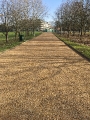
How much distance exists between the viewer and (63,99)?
580 cm

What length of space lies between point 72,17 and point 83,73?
36.1 m

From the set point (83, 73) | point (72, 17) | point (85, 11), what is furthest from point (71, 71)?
point (72, 17)

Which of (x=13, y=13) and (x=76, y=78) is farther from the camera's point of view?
(x=13, y=13)

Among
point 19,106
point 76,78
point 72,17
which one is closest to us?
point 19,106

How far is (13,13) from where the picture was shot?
A: 2962cm

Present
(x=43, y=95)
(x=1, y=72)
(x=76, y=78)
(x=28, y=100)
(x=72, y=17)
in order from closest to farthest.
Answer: (x=28, y=100) < (x=43, y=95) < (x=76, y=78) < (x=1, y=72) < (x=72, y=17)

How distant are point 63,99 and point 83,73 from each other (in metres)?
3.57

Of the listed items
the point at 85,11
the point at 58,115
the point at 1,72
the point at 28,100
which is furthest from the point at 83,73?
the point at 85,11

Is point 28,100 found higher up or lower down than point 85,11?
lower down

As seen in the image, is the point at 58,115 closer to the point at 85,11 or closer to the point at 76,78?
the point at 76,78

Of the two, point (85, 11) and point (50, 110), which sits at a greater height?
point (85, 11)

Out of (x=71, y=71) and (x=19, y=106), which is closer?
(x=19, y=106)

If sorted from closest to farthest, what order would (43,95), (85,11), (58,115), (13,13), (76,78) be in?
(58,115) < (43,95) < (76,78) < (13,13) < (85,11)

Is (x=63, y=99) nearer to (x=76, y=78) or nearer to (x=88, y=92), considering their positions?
(x=88, y=92)
